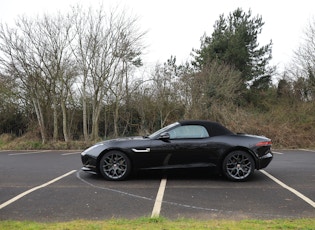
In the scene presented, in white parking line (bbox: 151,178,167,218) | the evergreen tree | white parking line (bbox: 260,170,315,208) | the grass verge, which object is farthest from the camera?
the evergreen tree

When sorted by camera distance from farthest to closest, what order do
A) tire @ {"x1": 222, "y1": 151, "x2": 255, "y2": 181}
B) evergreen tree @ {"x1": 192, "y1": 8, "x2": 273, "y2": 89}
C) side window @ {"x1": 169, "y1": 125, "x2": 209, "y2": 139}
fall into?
evergreen tree @ {"x1": 192, "y1": 8, "x2": 273, "y2": 89}
side window @ {"x1": 169, "y1": 125, "x2": 209, "y2": 139}
tire @ {"x1": 222, "y1": 151, "x2": 255, "y2": 181}

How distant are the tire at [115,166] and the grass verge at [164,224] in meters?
2.96

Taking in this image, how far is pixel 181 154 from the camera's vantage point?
23.1 feet

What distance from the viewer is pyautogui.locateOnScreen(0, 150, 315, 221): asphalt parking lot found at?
456cm

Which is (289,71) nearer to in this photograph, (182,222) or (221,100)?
(221,100)

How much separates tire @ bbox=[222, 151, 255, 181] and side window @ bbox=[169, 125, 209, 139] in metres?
0.76

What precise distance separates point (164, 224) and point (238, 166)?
3.61 m

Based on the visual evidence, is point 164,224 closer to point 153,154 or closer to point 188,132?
point 153,154

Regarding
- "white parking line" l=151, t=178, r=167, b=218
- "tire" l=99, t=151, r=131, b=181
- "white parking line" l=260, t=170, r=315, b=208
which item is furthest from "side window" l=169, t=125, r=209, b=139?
"white parking line" l=260, t=170, r=315, b=208

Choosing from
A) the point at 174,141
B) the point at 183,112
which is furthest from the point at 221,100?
the point at 174,141

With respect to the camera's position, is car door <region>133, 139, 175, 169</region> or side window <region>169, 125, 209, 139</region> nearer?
car door <region>133, 139, 175, 169</region>

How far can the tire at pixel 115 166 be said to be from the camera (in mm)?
7074

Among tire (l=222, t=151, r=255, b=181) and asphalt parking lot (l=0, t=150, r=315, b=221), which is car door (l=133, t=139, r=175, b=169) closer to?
asphalt parking lot (l=0, t=150, r=315, b=221)

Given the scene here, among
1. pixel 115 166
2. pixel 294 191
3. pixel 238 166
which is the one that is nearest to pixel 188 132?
pixel 238 166
